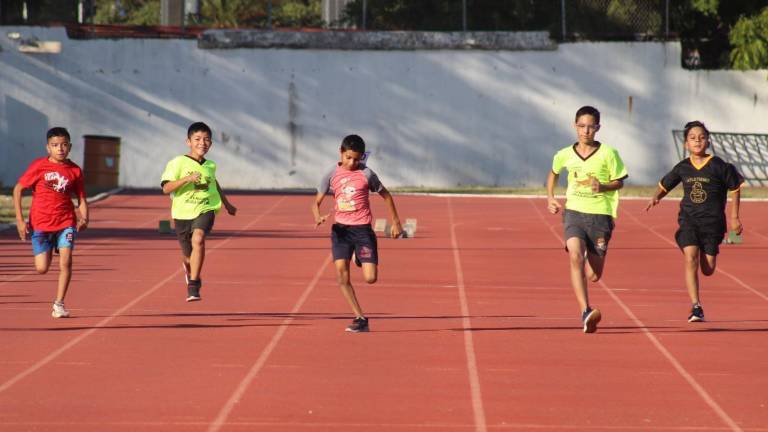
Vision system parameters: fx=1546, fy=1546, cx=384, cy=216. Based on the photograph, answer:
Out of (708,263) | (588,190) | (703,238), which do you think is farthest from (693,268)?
(588,190)

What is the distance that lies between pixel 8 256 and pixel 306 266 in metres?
3.69

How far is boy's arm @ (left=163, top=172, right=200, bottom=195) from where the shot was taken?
45.0 ft

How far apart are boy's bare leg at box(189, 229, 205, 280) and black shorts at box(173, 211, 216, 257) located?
0.08 metres

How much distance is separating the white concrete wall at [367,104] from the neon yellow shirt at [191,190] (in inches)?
982

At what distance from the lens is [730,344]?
11711 millimetres

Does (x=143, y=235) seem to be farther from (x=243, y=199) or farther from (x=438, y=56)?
(x=438, y=56)

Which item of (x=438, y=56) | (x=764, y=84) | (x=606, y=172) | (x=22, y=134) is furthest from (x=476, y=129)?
(x=606, y=172)

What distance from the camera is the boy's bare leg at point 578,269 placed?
39.4 ft

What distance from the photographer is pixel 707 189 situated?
1294cm

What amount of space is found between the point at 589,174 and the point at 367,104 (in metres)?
27.2

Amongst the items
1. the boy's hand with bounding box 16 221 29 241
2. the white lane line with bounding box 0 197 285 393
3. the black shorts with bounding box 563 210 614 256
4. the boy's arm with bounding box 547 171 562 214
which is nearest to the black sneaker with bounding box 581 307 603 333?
the black shorts with bounding box 563 210 614 256

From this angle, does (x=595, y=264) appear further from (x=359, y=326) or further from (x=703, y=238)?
(x=359, y=326)

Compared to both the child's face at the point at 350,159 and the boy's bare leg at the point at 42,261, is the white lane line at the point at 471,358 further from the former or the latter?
the boy's bare leg at the point at 42,261

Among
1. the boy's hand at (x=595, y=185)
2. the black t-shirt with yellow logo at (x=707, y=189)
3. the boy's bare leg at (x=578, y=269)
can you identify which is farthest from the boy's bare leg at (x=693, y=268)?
the boy's hand at (x=595, y=185)
